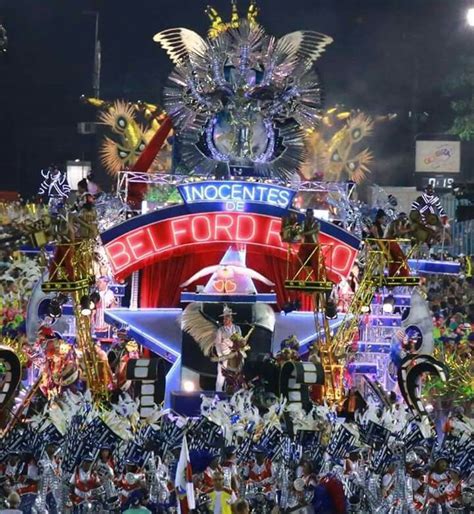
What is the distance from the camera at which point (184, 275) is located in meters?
28.0

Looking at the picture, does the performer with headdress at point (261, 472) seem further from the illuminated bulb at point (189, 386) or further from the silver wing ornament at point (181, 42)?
the silver wing ornament at point (181, 42)

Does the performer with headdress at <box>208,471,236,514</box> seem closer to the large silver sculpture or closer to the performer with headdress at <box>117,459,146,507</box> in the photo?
the performer with headdress at <box>117,459,146,507</box>

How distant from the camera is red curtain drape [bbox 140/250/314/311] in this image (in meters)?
27.9

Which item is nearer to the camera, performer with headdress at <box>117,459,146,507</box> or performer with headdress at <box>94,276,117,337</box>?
performer with headdress at <box>117,459,146,507</box>

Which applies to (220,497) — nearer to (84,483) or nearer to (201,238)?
(84,483)

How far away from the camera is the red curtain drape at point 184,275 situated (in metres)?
27.9

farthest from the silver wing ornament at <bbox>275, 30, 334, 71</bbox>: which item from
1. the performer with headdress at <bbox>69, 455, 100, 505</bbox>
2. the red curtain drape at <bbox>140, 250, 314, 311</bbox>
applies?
the performer with headdress at <bbox>69, 455, 100, 505</bbox>

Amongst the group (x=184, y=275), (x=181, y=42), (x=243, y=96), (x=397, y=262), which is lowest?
(x=397, y=262)

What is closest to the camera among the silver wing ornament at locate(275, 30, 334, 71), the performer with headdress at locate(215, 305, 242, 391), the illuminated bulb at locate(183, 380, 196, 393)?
the performer with headdress at locate(215, 305, 242, 391)

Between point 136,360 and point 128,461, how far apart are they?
491 centimetres

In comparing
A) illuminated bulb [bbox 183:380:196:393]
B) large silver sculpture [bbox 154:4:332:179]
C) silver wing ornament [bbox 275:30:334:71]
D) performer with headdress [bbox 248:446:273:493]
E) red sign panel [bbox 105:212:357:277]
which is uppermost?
silver wing ornament [bbox 275:30:334:71]

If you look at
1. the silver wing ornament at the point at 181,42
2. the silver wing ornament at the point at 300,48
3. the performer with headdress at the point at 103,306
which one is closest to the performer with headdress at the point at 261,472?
the performer with headdress at the point at 103,306

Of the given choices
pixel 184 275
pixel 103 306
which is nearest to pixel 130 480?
pixel 103 306

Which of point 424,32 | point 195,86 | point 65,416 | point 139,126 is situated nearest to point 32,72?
point 139,126
